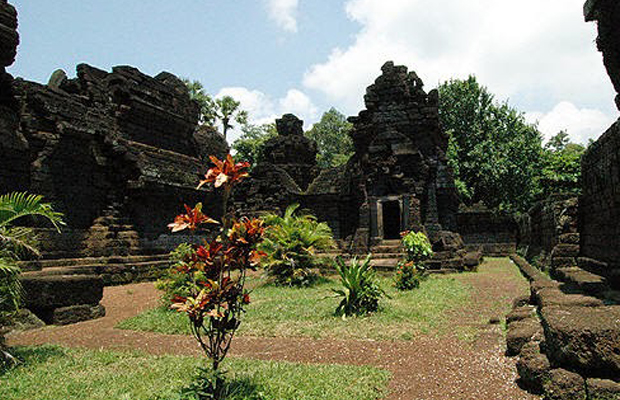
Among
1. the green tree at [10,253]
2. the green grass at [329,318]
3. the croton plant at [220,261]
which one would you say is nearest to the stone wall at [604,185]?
the green grass at [329,318]

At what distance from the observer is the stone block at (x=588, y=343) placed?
3.00 meters

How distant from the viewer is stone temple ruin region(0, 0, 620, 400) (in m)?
4.50

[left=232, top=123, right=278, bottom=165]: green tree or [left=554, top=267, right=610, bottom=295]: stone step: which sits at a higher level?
[left=232, top=123, right=278, bottom=165]: green tree

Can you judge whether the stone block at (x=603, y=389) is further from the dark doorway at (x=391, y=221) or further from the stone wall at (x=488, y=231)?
the stone wall at (x=488, y=231)

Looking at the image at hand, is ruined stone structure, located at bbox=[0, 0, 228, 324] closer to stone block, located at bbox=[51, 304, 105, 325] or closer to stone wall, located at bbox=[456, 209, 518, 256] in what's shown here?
stone block, located at bbox=[51, 304, 105, 325]

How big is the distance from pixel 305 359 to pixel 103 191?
1042 centimetres

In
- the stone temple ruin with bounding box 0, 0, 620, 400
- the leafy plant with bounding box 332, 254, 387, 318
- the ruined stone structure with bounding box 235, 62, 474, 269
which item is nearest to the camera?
the stone temple ruin with bounding box 0, 0, 620, 400

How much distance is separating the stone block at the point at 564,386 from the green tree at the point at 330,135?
165ft

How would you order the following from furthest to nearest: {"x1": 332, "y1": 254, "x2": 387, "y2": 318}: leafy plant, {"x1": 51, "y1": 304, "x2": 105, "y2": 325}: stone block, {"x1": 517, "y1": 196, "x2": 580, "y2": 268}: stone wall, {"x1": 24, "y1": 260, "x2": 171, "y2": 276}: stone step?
{"x1": 24, "y1": 260, "x2": 171, "y2": 276}: stone step
{"x1": 517, "y1": 196, "x2": 580, "y2": 268}: stone wall
{"x1": 332, "y1": 254, "x2": 387, "y2": 318}: leafy plant
{"x1": 51, "y1": 304, "x2": 105, "y2": 325}: stone block

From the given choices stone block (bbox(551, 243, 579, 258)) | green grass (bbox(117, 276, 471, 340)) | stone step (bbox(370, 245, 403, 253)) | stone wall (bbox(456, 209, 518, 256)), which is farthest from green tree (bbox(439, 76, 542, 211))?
green grass (bbox(117, 276, 471, 340))

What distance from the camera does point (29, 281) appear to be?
6789mm

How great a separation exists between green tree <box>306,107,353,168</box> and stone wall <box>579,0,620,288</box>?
44.7 meters

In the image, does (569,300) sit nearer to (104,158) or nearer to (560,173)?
(104,158)

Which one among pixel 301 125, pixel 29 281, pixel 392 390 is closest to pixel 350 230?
pixel 301 125
